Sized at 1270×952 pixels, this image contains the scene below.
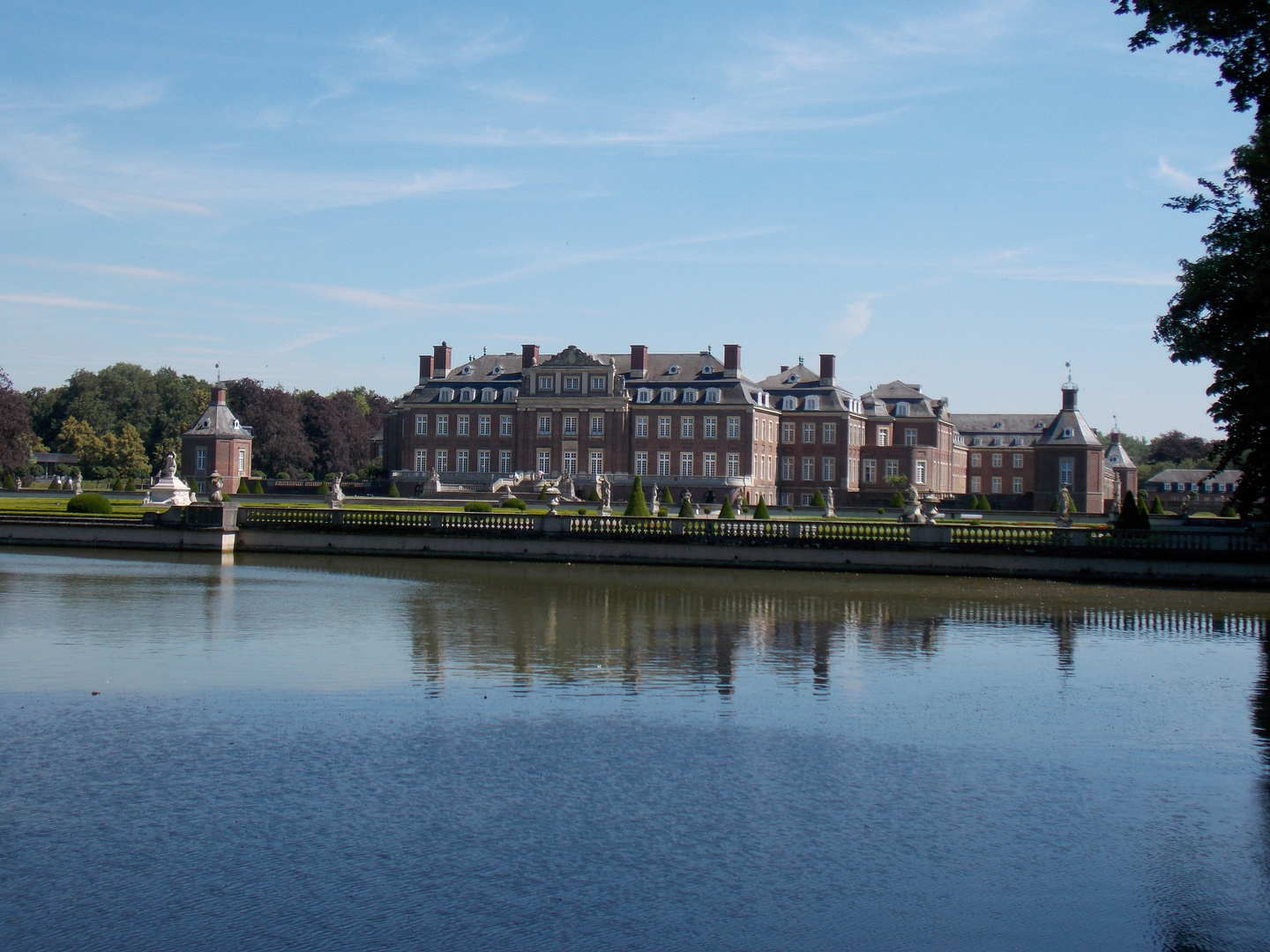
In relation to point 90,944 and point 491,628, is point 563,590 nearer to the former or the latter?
point 491,628

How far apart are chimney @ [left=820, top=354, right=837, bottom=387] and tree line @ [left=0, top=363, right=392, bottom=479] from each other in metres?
33.3

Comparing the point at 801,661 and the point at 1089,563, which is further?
the point at 1089,563

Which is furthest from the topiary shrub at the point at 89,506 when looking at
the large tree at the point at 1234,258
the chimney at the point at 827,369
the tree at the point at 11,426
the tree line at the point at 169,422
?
the chimney at the point at 827,369

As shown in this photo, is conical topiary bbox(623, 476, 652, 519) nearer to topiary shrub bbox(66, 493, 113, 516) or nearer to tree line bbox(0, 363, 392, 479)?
topiary shrub bbox(66, 493, 113, 516)

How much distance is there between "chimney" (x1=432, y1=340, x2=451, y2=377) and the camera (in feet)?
264

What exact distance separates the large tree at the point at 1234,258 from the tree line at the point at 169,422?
69897mm

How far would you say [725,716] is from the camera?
12406 millimetres

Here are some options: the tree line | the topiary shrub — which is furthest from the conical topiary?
the tree line

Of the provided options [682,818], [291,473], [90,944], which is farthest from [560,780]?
[291,473]

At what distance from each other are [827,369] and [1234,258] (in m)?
57.7

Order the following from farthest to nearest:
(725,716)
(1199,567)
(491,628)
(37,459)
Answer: (37,459), (1199,567), (491,628), (725,716)

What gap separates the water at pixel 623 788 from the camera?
23.7 ft

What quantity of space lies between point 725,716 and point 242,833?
540 centimetres

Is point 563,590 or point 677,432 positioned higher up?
point 677,432
